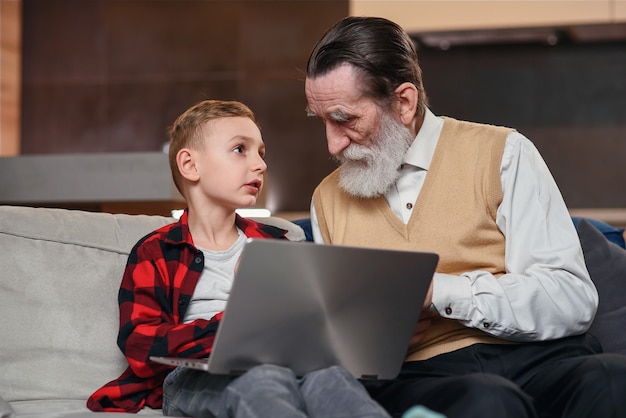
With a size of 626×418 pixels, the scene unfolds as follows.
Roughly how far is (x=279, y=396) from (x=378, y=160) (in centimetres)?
64

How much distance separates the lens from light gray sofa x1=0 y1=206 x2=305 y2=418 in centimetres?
182

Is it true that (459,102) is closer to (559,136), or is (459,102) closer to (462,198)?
(559,136)

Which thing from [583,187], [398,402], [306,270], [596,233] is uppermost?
[306,270]

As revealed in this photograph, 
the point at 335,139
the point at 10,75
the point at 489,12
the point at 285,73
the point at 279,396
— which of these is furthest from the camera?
the point at 10,75

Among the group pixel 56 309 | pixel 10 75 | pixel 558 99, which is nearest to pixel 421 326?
pixel 56 309

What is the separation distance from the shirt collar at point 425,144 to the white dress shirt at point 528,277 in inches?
6.3

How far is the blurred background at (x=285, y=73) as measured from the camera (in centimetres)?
452

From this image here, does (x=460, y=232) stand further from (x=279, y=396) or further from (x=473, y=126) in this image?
(x=279, y=396)

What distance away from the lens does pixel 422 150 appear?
6.10 feet

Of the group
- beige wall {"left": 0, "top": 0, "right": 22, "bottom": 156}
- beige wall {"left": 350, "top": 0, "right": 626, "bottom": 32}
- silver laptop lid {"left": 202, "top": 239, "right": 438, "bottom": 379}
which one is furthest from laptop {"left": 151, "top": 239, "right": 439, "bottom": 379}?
beige wall {"left": 0, "top": 0, "right": 22, "bottom": 156}

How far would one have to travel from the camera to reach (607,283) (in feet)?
6.48

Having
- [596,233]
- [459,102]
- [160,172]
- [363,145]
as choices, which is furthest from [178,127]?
[459,102]

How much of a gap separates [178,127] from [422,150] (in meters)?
0.55

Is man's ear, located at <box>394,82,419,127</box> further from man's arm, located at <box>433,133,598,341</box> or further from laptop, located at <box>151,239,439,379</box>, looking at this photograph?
laptop, located at <box>151,239,439,379</box>
